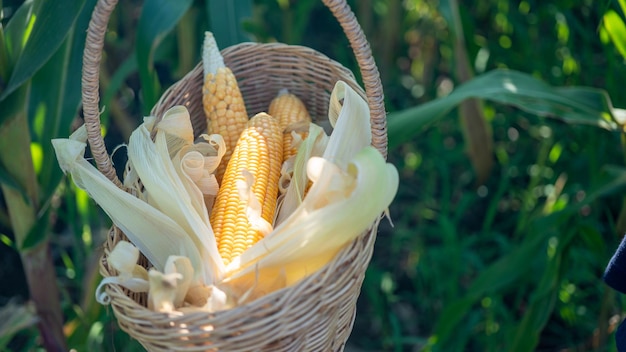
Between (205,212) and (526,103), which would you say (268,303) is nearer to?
(205,212)

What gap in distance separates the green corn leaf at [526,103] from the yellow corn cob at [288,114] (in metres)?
0.23

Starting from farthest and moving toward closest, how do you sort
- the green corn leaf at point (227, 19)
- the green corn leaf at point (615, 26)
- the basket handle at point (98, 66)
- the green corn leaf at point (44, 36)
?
the green corn leaf at point (227, 19)
the green corn leaf at point (615, 26)
the green corn leaf at point (44, 36)
the basket handle at point (98, 66)

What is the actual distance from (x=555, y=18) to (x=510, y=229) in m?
0.62

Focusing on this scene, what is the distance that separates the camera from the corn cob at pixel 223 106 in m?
1.11

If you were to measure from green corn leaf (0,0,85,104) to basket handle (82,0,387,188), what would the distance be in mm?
207

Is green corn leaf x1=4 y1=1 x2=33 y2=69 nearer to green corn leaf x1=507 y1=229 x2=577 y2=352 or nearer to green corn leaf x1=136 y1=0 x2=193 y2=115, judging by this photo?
green corn leaf x1=136 y1=0 x2=193 y2=115

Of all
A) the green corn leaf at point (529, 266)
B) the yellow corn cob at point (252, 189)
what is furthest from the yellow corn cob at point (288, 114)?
the green corn leaf at point (529, 266)

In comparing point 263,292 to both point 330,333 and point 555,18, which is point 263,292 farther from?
point 555,18

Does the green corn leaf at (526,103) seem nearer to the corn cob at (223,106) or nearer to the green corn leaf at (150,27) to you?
the corn cob at (223,106)

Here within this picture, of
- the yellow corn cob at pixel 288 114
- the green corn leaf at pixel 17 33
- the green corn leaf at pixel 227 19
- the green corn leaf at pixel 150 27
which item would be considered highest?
the green corn leaf at pixel 17 33

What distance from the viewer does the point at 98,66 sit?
0.93 meters

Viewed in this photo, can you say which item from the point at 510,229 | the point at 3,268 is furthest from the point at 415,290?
the point at 3,268

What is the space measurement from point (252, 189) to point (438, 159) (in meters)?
1.08

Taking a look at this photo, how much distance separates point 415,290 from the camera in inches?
68.9
